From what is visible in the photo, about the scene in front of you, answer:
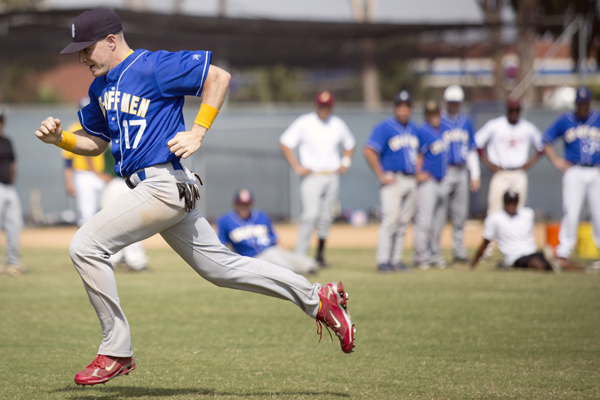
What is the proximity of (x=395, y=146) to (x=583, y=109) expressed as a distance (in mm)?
2801

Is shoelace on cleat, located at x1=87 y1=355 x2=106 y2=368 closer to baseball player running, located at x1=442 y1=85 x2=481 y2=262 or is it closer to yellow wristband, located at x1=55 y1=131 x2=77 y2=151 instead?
yellow wristband, located at x1=55 y1=131 x2=77 y2=151

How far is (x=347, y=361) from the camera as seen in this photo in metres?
4.89

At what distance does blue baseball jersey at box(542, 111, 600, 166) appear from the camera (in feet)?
32.4

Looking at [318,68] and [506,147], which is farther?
[318,68]

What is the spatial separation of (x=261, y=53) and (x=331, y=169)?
893 centimetres

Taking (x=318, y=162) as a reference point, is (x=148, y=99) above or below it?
above

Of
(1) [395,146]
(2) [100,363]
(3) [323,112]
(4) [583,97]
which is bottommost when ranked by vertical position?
(2) [100,363]

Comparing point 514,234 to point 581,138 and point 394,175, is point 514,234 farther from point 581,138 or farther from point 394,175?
point 394,175

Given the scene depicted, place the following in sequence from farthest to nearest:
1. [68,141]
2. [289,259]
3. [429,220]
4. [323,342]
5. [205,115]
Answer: [429,220] < [289,259] < [323,342] < [68,141] < [205,115]

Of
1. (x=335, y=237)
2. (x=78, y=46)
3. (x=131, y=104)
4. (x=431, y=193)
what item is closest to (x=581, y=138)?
(x=431, y=193)

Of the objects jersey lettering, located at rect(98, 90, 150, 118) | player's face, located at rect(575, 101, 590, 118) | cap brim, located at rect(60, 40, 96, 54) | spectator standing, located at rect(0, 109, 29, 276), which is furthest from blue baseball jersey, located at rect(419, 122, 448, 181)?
cap brim, located at rect(60, 40, 96, 54)

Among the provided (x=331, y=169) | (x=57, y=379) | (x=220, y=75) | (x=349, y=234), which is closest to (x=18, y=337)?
(x=57, y=379)

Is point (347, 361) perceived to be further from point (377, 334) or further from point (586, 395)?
point (586, 395)

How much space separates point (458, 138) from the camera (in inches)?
426
